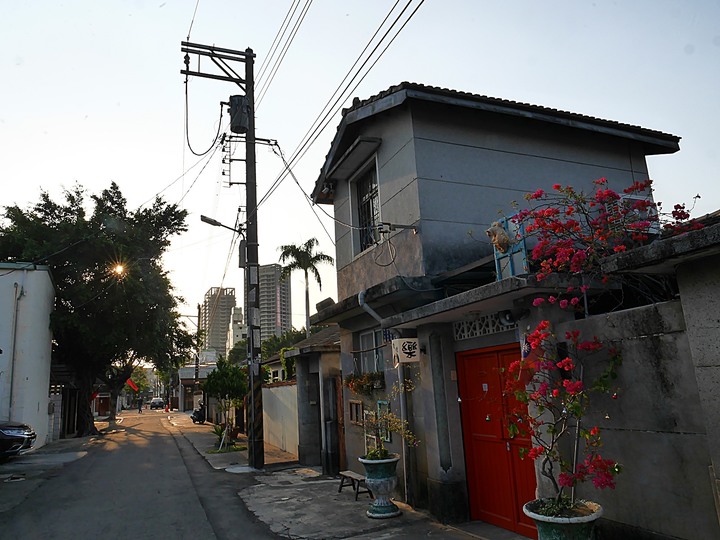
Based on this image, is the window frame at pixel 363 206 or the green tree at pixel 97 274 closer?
the window frame at pixel 363 206

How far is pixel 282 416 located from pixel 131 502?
24.3ft

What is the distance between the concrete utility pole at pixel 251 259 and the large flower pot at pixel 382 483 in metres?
6.23

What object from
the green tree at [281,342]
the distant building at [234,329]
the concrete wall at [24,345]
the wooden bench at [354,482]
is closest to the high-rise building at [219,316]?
the distant building at [234,329]

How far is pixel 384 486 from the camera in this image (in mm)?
7844

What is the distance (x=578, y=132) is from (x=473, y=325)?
16.6ft

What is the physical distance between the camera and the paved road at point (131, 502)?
793 cm

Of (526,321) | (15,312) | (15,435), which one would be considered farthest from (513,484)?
(15,312)

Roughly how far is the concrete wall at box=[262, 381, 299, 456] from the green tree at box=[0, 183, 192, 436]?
957 centimetres

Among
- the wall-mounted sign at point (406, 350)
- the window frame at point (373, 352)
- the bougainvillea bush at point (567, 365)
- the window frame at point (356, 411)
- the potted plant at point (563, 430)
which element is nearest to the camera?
the potted plant at point (563, 430)

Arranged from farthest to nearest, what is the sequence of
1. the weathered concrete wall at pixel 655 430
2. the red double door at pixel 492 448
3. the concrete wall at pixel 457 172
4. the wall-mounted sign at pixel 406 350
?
the concrete wall at pixel 457 172 → the wall-mounted sign at pixel 406 350 → the red double door at pixel 492 448 → the weathered concrete wall at pixel 655 430

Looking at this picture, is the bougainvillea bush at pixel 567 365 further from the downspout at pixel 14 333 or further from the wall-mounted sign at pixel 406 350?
the downspout at pixel 14 333

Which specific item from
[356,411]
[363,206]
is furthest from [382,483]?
[363,206]

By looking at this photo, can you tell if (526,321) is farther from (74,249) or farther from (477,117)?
(74,249)

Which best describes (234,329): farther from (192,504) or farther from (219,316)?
(192,504)
